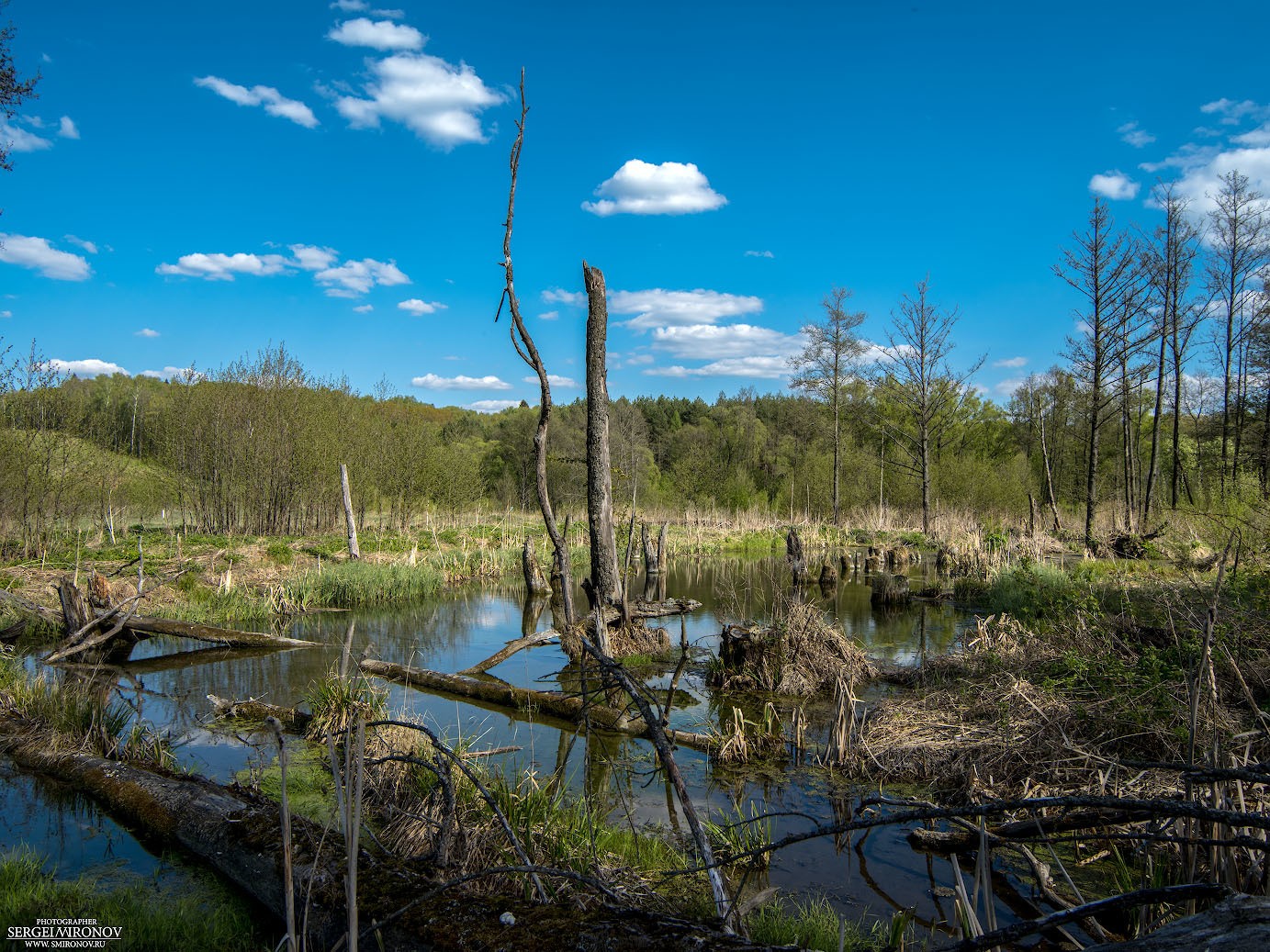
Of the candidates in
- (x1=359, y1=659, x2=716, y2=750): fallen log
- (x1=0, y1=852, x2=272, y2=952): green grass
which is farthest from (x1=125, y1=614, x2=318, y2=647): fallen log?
(x1=0, y1=852, x2=272, y2=952): green grass

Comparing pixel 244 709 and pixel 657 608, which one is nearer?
pixel 244 709

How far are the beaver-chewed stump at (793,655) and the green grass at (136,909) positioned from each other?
588 centimetres

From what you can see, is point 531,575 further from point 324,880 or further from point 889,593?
point 324,880

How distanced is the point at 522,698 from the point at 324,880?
457 cm

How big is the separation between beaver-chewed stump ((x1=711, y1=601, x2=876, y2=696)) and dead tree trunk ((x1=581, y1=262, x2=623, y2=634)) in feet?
8.43

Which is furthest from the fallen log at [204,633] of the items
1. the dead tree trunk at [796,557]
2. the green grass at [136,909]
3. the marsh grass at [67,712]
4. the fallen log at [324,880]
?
the dead tree trunk at [796,557]

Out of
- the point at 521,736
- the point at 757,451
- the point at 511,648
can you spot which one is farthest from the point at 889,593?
the point at 757,451

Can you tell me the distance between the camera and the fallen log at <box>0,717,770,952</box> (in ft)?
7.62

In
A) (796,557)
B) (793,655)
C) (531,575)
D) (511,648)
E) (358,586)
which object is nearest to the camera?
(793,655)

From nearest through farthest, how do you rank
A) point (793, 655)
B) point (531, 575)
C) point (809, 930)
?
point (809, 930) → point (793, 655) → point (531, 575)

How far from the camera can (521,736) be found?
7039 millimetres

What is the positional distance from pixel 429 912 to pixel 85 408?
19.5 metres

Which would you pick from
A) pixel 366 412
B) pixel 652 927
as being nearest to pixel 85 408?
pixel 366 412

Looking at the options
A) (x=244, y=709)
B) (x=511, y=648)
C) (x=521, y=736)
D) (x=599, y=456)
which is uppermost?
(x=599, y=456)
